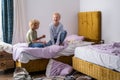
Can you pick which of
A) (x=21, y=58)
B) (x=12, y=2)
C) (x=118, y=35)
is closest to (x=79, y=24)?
(x=118, y=35)

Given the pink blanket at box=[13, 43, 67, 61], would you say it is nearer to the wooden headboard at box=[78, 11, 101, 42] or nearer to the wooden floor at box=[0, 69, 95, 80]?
the wooden floor at box=[0, 69, 95, 80]

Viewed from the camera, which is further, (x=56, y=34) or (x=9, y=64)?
(x=56, y=34)

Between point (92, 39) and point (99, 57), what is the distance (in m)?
1.71

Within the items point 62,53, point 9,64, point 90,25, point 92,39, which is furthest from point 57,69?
point 90,25

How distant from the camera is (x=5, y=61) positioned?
12.2 ft

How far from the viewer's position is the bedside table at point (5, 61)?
3.67 metres

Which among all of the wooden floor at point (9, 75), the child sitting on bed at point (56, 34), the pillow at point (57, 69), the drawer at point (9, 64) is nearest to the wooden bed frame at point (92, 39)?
the pillow at point (57, 69)

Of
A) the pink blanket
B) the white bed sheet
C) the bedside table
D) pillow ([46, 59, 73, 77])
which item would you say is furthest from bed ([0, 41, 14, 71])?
pillow ([46, 59, 73, 77])

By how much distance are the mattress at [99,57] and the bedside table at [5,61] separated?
1.24m

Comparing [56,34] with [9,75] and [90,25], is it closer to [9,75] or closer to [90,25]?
[90,25]

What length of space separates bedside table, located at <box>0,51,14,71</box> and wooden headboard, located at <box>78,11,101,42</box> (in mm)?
1911

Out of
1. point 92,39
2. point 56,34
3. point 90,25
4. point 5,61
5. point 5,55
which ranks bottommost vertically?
point 5,61

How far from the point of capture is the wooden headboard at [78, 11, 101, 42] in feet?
14.6

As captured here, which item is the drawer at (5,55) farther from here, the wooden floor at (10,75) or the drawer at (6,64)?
the wooden floor at (10,75)
